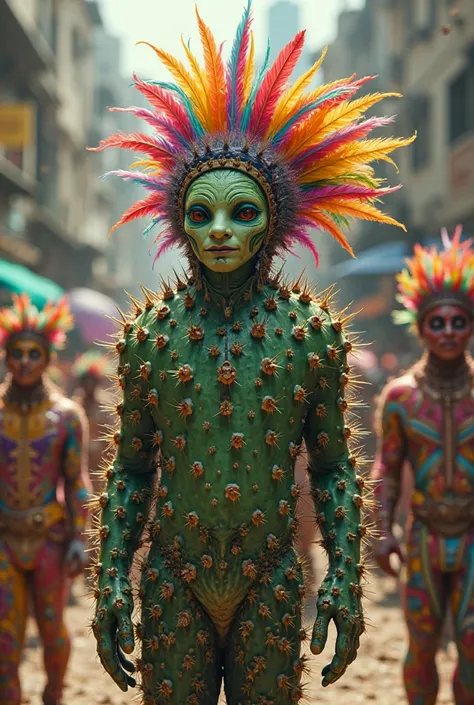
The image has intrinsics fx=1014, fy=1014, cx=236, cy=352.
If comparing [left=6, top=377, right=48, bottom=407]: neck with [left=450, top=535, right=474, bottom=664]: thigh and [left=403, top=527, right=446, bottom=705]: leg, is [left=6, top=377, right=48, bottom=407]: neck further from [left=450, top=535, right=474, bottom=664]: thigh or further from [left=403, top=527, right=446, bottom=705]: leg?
[left=450, top=535, right=474, bottom=664]: thigh

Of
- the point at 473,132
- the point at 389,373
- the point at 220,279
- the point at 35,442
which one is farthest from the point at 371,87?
the point at 220,279

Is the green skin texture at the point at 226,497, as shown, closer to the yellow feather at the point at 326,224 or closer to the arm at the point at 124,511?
the arm at the point at 124,511

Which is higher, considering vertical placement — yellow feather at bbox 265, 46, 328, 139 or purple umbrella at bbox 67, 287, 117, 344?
purple umbrella at bbox 67, 287, 117, 344

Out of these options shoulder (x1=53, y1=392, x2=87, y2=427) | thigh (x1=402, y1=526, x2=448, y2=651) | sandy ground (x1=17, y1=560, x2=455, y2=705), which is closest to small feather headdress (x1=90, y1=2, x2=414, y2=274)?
thigh (x1=402, y1=526, x2=448, y2=651)

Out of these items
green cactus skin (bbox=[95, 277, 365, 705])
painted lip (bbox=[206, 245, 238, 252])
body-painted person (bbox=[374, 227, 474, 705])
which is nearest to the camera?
green cactus skin (bbox=[95, 277, 365, 705])

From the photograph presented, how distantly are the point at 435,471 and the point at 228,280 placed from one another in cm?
212

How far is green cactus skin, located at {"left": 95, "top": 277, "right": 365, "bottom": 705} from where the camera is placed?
3012mm

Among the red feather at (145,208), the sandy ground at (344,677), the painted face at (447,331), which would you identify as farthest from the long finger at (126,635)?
the sandy ground at (344,677)

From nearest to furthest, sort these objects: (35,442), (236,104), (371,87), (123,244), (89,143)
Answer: (236,104) < (35,442) < (371,87) < (89,143) < (123,244)

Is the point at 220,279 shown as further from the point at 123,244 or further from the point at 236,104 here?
the point at 123,244

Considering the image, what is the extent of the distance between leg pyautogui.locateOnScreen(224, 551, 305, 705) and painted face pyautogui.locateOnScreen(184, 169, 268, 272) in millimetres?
961

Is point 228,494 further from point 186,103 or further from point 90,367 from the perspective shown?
point 90,367

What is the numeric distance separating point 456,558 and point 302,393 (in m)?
2.09

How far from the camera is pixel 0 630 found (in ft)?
16.8
